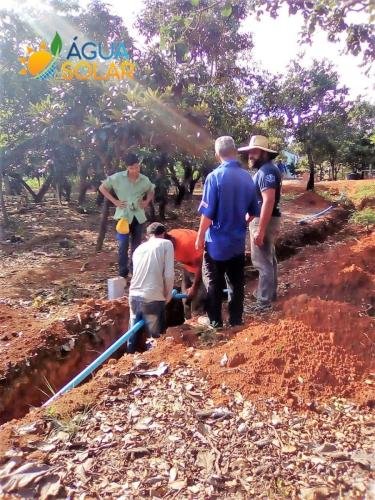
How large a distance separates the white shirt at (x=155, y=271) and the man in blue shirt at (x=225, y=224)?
344 mm

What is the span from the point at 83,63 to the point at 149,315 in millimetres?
5456

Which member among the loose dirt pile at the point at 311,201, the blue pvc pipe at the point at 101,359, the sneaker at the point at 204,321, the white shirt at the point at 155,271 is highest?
the white shirt at the point at 155,271

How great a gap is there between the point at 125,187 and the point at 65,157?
3094 millimetres

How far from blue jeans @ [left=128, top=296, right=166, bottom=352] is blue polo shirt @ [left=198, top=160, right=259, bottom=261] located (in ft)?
2.54

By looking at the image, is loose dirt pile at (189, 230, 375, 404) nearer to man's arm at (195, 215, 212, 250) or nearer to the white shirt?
man's arm at (195, 215, 212, 250)

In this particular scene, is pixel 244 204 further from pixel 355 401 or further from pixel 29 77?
pixel 29 77

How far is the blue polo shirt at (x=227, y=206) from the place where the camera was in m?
3.73

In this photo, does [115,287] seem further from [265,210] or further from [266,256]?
[265,210]

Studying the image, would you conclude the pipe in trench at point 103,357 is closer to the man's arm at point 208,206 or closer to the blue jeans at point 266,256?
the blue jeans at point 266,256

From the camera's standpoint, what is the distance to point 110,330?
15.7 ft

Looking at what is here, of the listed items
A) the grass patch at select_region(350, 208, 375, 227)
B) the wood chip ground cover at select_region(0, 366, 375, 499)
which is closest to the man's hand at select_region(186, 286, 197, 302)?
the wood chip ground cover at select_region(0, 366, 375, 499)

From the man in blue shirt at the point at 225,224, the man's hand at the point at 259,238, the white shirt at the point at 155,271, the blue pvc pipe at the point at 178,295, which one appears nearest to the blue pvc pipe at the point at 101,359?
the white shirt at the point at 155,271

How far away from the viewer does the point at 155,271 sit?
4016 mm

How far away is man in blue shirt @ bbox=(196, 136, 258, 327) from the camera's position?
374cm
